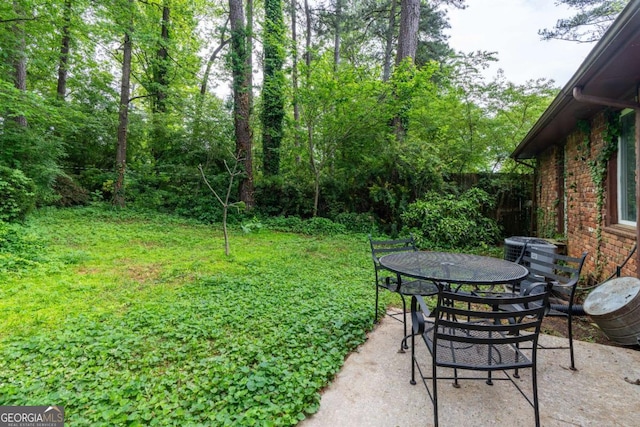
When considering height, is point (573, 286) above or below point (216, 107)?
below

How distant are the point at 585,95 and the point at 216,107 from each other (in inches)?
367

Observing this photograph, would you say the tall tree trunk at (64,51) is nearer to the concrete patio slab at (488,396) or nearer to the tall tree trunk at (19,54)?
the tall tree trunk at (19,54)

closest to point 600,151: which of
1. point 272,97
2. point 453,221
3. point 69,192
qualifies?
point 453,221

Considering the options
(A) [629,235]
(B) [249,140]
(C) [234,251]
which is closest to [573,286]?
(A) [629,235]

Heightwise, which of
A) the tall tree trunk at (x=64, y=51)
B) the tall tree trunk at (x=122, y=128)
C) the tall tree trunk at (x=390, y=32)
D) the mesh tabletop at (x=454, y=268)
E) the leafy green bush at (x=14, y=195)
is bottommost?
the mesh tabletop at (x=454, y=268)

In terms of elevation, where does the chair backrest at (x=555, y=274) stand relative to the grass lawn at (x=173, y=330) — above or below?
above

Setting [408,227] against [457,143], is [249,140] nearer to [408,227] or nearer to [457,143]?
[408,227]

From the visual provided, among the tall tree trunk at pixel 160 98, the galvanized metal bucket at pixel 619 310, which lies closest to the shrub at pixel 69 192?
the tall tree trunk at pixel 160 98

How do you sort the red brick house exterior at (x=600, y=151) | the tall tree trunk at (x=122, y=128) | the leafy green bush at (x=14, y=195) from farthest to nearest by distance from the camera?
the tall tree trunk at (x=122, y=128), the leafy green bush at (x=14, y=195), the red brick house exterior at (x=600, y=151)

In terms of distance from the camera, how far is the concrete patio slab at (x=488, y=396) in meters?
1.71

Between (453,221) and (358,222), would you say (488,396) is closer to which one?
(453,221)

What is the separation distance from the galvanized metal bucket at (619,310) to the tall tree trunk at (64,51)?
11.1 m

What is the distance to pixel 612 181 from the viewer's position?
387cm

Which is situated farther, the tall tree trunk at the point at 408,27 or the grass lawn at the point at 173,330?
A: the tall tree trunk at the point at 408,27
